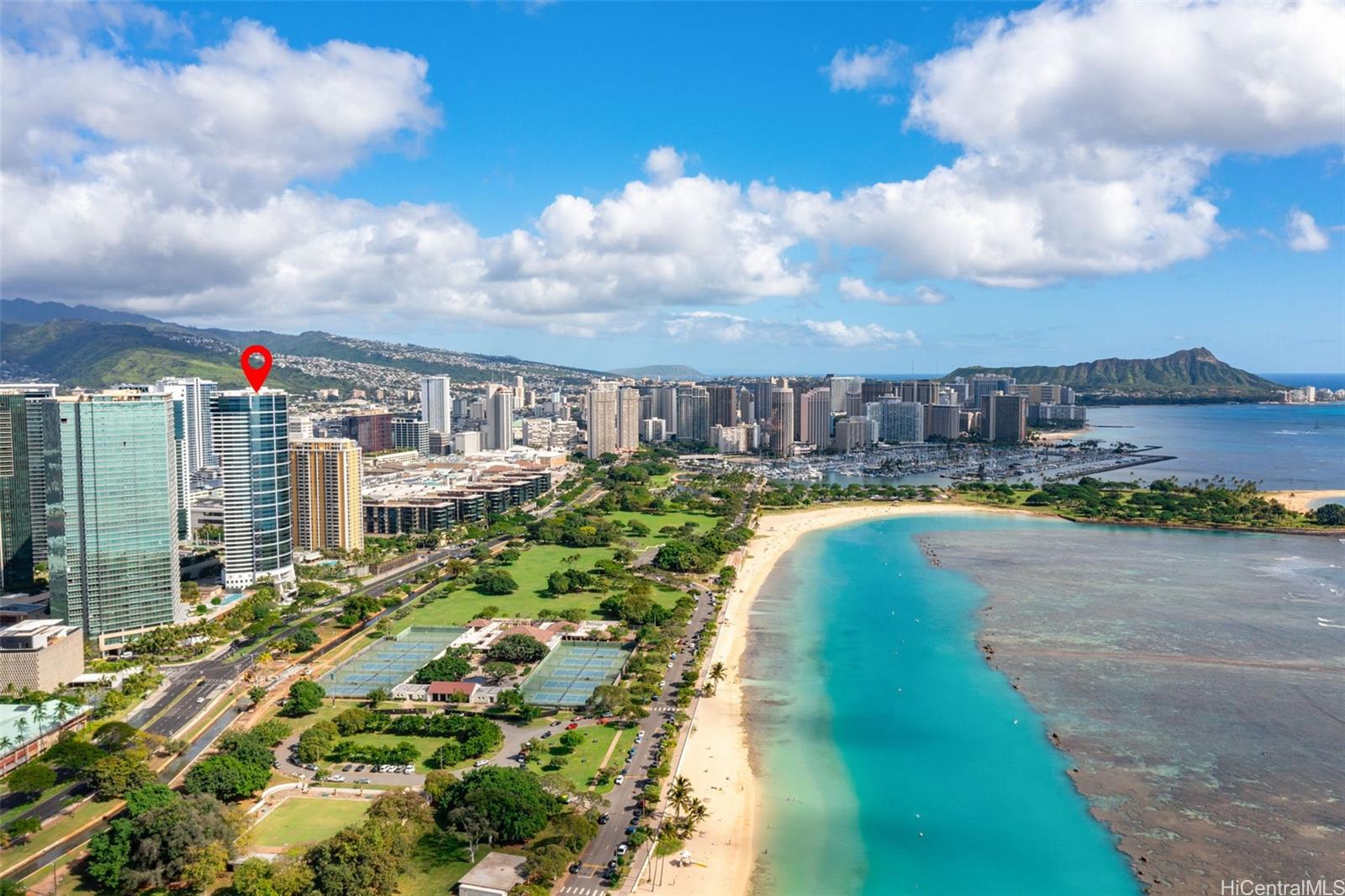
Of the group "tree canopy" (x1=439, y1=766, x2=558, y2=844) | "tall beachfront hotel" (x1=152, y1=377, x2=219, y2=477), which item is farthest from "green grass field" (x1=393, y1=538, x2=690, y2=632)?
"tall beachfront hotel" (x1=152, y1=377, x2=219, y2=477)

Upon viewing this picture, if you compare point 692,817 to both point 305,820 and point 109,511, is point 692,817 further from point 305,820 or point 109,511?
point 109,511

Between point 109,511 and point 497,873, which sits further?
point 109,511

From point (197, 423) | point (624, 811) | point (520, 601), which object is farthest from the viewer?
point (197, 423)

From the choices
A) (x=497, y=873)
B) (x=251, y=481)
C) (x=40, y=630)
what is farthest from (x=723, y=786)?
(x=251, y=481)

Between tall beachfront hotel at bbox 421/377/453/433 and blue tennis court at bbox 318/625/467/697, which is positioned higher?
tall beachfront hotel at bbox 421/377/453/433

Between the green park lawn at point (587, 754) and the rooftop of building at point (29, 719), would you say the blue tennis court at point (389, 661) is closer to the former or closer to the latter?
the rooftop of building at point (29, 719)

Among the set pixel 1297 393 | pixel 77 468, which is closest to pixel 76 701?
pixel 77 468

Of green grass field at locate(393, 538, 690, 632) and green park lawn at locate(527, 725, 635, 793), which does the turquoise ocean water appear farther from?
green grass field at locate(393, 538, 690, 632)
